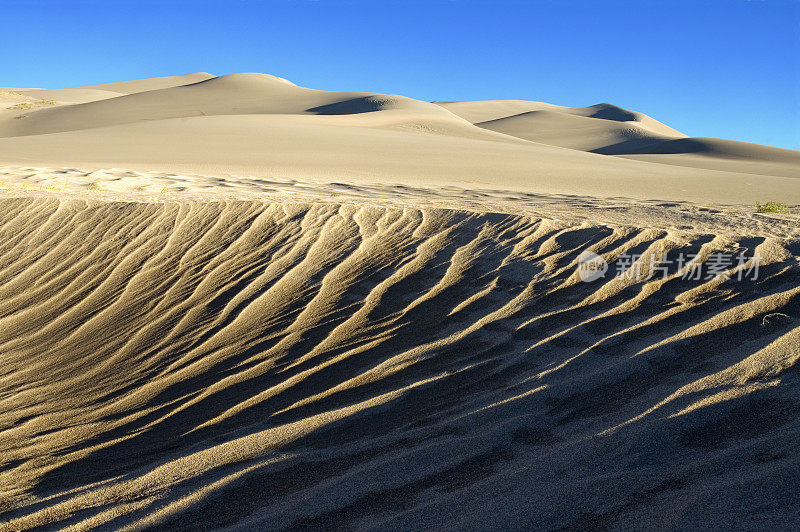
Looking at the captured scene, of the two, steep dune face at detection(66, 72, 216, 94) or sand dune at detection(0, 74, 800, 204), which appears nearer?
sand dune at detection(0, 74, 800, 204)

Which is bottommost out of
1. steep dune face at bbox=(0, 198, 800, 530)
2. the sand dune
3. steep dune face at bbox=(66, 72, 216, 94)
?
steep dune face at bbox=(0, 198, 800, 530)

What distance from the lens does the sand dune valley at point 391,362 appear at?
2.36 meters

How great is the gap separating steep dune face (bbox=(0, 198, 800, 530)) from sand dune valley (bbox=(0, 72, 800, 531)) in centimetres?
2

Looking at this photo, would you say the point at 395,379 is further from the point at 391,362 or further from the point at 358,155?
the point at 358,155

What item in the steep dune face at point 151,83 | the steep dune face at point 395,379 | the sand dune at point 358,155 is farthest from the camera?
the steep dune face at point 151,83

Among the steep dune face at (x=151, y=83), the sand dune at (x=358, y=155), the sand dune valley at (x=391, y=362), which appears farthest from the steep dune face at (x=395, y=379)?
the steep dune face at (x=151, y=83)

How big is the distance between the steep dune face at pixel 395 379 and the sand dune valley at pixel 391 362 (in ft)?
0.05

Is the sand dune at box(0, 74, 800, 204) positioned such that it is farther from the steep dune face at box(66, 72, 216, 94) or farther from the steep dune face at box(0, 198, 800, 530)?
the steep dune face at box(66, 72, 216, 94)

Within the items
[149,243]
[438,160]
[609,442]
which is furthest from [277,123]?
[609,442]

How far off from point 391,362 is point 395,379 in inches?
8.3

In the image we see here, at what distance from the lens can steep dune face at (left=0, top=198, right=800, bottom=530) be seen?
2357mm

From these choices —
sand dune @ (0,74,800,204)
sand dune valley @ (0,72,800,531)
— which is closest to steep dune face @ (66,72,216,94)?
sand dune @ (0,74,800,204)

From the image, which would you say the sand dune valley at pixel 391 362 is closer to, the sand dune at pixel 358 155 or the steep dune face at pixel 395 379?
the steep dune face at pixel 395 379

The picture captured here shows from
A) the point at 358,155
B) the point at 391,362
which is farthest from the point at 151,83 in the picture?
the point at 391,362
